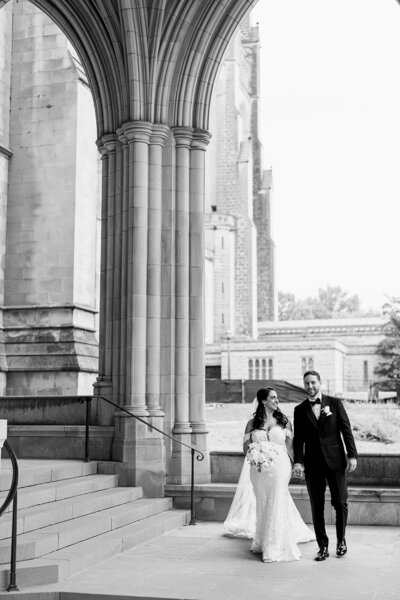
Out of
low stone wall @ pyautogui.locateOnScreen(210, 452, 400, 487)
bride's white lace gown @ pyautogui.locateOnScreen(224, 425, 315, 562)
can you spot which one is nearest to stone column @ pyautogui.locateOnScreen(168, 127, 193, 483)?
low stone wall @ pyautogui.locateOnScreen(210, 452, 400, 487)

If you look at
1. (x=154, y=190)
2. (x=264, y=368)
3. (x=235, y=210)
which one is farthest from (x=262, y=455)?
(x=235, y=210)

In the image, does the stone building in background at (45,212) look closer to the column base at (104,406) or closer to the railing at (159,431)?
the column base at (104,406)

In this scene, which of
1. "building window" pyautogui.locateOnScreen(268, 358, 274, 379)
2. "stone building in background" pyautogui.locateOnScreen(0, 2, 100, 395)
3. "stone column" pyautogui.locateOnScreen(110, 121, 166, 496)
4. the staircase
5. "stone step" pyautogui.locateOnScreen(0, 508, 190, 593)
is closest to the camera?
"stone step" pyautogui.locateOnScreen(0, 508, 190, 593)

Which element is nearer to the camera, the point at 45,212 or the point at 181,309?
the point at 181,309

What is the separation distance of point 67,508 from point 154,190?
413cm

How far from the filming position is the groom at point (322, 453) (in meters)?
6.35

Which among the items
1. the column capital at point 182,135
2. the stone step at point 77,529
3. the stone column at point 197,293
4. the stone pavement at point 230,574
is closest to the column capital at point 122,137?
the column capital at point 182,135

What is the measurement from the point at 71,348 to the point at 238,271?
32.1 meters

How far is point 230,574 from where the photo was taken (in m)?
5.91

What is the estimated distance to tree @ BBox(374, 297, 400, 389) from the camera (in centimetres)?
4391

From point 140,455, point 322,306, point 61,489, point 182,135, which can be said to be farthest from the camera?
point 322,306

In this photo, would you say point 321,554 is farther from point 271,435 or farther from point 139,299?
point 139,299

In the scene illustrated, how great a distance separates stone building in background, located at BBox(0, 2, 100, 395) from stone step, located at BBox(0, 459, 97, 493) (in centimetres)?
540

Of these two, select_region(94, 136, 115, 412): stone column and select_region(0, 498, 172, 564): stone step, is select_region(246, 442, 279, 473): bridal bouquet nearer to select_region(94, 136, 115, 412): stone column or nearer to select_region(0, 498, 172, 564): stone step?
select_region(0, 498, 172, 564): stone step
